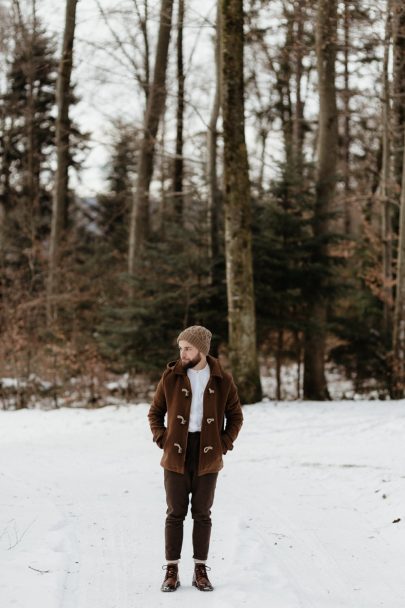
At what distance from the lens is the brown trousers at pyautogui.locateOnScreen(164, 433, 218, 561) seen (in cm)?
467

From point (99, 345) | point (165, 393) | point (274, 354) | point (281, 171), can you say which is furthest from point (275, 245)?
point (165, 393)

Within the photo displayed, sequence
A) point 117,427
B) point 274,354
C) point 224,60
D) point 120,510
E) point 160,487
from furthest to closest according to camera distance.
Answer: point 274,354
point 224,60
point 117,427
point 160,487
point 120,510

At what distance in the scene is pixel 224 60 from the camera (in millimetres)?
13406

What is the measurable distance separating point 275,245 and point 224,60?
3.98 metres

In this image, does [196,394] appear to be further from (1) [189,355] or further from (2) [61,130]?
(2) [61,130]

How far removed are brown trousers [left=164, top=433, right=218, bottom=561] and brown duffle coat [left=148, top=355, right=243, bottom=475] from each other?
0.22 ft

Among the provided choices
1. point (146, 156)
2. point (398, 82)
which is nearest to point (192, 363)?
point (398, 82)

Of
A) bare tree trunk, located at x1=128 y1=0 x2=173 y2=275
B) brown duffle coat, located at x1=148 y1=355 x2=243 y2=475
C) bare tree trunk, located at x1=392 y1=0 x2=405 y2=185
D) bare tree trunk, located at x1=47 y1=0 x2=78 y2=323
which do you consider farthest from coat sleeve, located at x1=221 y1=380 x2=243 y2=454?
bare tree trunk, located at x1=128 y1=0 x2=173 y2=275

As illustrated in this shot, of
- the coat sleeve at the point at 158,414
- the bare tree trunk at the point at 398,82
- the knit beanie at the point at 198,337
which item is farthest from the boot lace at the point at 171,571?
the bare tree trunk at the point at 398,82

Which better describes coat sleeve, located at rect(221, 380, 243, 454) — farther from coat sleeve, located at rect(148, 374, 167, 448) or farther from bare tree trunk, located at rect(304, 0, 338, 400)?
bare tree trunk, located at rect(304, 0, 338, 400)

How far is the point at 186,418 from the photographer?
4.64 m

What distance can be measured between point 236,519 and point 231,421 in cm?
203

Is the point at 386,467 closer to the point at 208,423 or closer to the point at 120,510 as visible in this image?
the point at 120,510

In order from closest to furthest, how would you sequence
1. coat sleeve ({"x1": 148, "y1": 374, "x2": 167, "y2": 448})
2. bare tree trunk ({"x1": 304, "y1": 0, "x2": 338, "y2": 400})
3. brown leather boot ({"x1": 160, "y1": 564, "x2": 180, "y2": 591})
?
brown leather boot ({"x1": 160, "y1": 564, "x2": 180, "y2": 591}), coat sleeve ({"x1": 148, "y1": 374, "x2": 167, "y2": 448}), bare tree trunk ({"x1": 304, "y1": 0, "x2": 338, "y2": 400})
